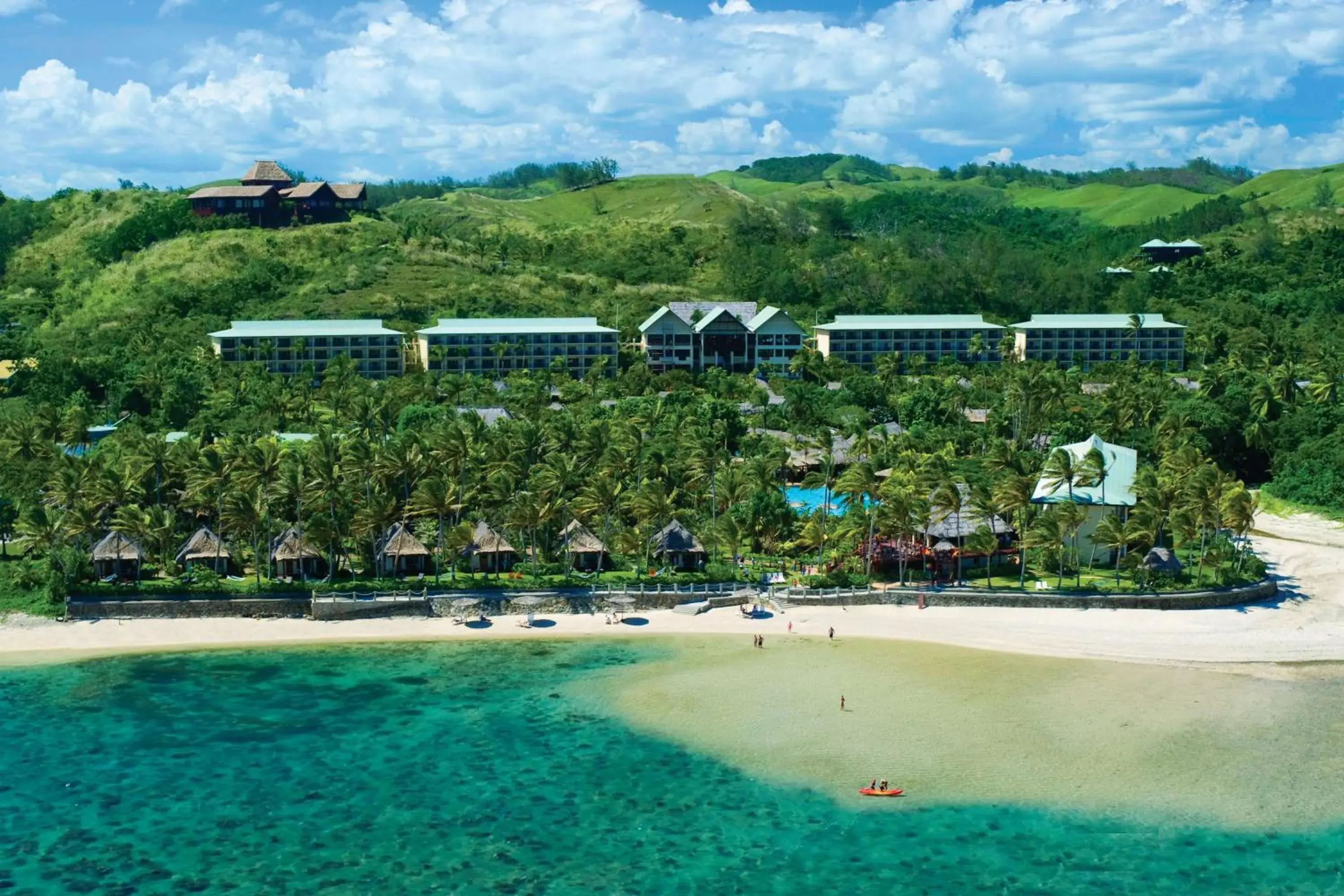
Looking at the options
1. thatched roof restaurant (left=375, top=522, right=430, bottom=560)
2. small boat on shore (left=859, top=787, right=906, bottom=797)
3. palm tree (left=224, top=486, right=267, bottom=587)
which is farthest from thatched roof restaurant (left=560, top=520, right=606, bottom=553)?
small boat on shore (left=859, top=787, right=906, bottom=797)

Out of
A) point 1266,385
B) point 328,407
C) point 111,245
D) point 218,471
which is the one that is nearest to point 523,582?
point 218,471

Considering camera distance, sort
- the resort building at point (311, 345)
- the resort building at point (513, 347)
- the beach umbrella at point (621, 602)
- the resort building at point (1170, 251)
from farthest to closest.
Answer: the resort building at point (1170, 251), the resort building at point (513, 347), the resort building at point (311, 345), the beach umbrella at point (621, 602)

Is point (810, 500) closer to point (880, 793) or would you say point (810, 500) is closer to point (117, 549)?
point (117, 549)

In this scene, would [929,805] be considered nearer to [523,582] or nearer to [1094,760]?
[1094,760]

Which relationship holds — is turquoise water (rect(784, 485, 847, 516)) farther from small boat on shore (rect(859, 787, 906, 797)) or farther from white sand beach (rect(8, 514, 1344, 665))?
small boat on shore (rect(859, 787, 906, 797))

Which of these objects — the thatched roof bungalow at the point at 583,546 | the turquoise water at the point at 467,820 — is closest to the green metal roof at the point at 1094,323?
the thatched roof bungalow at the point at 583,546

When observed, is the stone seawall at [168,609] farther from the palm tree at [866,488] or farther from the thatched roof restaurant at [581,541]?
the palm tree at [866,488]

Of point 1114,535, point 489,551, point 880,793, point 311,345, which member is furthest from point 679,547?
point 311,345
